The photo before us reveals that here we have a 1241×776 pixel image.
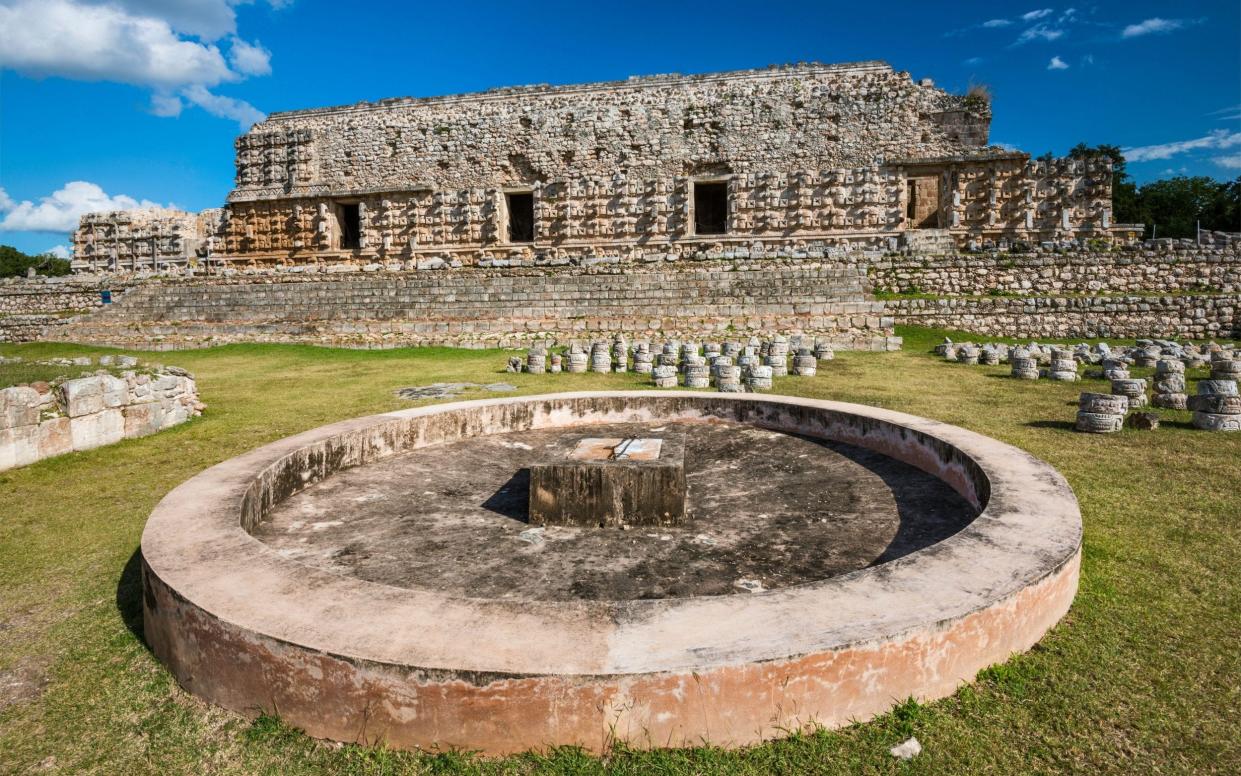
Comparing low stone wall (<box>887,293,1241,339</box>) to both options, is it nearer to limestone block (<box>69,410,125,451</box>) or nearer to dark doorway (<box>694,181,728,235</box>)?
dark doorway (<box>694,181,728,235</box>)

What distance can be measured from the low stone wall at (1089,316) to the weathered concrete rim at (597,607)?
14460 millimetres

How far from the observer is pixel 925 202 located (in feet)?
79.1

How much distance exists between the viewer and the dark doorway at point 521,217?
2838 cm

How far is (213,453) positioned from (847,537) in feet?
18.5

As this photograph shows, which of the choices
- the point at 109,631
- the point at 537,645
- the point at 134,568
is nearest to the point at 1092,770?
the point at 537,645

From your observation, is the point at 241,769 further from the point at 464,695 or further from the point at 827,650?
the point at 827,650

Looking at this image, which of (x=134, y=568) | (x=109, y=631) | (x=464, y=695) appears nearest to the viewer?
(x=464, y=695)

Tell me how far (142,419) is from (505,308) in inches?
440

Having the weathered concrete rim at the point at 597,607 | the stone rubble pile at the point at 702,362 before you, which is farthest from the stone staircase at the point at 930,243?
the weathered concrete rim at the point at 597,607

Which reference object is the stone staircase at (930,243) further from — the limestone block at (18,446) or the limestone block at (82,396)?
the limestone block at (18,446)

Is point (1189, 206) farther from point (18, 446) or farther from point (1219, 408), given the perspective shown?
point (18, 446)

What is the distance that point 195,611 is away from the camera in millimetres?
2203

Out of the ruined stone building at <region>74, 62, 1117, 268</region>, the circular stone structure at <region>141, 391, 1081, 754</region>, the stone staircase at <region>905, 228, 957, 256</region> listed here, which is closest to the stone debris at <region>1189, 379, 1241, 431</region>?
the circular stone structure at <region>141, 391, 1081, 754</region>

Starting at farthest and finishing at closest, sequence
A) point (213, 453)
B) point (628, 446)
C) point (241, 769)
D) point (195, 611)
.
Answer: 1. point (213, 453)
2. point (628, 446)
3. point (195, 611)
4. point (241, 769)
